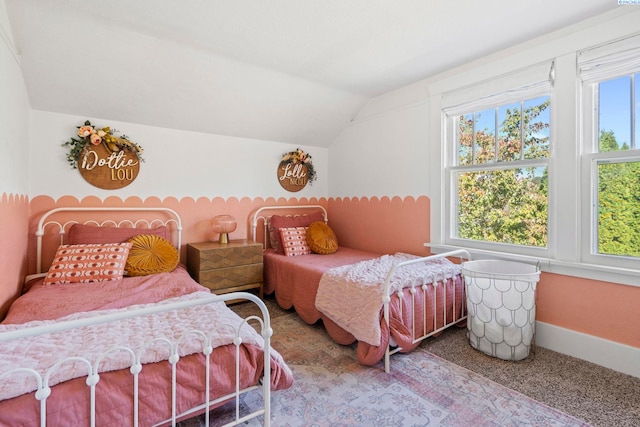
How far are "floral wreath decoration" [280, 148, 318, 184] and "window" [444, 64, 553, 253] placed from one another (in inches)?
69.6

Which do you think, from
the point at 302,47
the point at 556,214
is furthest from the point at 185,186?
the point at 556,214

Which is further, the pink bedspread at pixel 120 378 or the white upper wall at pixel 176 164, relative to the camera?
the white upper wall at pixel 176 164

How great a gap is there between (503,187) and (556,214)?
0.48m

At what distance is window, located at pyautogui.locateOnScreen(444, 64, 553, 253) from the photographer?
240 cm

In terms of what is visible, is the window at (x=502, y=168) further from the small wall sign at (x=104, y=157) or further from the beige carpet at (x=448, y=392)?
the small wall sign at (x=104, y=157)

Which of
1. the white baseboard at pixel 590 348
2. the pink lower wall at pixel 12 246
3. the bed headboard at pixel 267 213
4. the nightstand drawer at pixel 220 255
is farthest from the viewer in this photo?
the bed headboard at pixel 267 213

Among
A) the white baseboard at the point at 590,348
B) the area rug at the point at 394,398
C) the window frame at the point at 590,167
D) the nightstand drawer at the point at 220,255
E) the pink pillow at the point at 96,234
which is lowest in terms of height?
the area rug at the point at 394,398

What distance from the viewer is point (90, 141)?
2719mm

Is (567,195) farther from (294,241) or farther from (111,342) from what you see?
(111,342)

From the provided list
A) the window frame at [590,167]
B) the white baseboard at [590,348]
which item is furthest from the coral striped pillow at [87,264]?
the window frame at [590,167]

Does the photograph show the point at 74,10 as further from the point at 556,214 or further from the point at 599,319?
the point at 599,319

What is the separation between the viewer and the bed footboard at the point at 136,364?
3.29 ft

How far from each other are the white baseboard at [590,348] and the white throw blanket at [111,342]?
216cm

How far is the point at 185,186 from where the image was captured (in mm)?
3209
